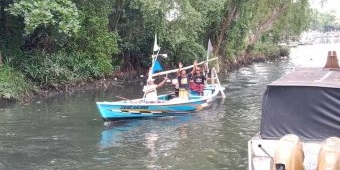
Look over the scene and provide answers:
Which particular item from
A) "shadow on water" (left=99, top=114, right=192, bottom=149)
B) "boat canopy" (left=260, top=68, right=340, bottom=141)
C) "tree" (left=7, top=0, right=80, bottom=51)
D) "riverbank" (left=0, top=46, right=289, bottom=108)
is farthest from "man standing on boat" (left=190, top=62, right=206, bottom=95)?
"boat canopy" (left=260, top=68, right=340, bottom=141)

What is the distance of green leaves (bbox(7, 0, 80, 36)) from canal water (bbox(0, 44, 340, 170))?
3269 mm

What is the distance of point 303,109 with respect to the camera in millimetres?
8641

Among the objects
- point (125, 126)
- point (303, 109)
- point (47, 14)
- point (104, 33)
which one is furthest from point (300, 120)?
point (104, 33)

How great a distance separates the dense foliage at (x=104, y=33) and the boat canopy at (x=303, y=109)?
13.4 meters

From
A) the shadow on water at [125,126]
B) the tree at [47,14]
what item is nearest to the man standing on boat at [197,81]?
the shadow on water at [125,126]

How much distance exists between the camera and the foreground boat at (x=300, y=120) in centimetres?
823

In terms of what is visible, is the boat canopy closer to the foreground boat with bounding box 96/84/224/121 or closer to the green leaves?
the foreground boat with bounding box 96/84/224/121

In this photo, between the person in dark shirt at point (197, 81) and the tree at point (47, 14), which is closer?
the tree at point (47, 14)

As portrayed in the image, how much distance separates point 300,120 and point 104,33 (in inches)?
821

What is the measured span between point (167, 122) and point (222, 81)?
13.8m

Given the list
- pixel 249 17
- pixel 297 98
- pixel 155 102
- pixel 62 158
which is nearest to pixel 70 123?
pixel 155 102

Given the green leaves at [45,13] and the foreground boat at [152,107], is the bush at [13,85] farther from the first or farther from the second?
the foreground boat at [152,107]

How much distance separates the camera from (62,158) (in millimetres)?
12969

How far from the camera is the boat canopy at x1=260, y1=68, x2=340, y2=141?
335 inches
